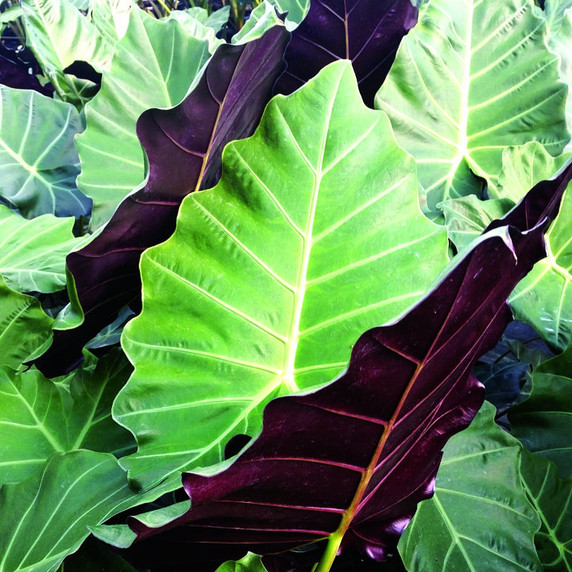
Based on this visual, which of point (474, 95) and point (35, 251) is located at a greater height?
point (474, 95)

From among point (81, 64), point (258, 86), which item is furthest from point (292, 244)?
point (81, 64)

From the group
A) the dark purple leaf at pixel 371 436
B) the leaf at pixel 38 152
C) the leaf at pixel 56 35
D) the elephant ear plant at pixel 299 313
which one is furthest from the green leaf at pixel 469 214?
the leaf at pixel 56 35

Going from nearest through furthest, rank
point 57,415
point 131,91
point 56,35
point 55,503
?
point 55,503 → point 57,415 → point 131,91 → point 56,35

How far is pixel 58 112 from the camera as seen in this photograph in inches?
44.1

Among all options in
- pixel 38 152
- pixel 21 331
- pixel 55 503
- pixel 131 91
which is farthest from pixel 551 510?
pixel 38 152

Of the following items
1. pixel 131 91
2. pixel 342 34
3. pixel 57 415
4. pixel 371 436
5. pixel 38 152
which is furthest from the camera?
pixel 38 152

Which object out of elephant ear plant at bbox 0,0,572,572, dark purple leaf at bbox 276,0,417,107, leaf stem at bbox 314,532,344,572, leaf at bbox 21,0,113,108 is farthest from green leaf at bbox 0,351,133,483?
leaf at bbox 21,0,113,108

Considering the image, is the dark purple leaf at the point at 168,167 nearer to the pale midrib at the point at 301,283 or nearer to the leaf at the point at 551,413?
the pale midrib at the point at 301,283

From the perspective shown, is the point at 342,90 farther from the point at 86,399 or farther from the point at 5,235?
the point at 5,235

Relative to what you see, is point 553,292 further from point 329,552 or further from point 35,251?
point 35,251

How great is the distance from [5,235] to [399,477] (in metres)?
0.69

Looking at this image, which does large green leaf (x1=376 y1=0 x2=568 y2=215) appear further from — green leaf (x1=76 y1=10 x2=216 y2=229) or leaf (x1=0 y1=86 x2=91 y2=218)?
leaf (x1=0 y1=86 x2=91 y2=218)

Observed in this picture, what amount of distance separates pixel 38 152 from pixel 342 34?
0.61 metres

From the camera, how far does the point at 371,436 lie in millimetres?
382
